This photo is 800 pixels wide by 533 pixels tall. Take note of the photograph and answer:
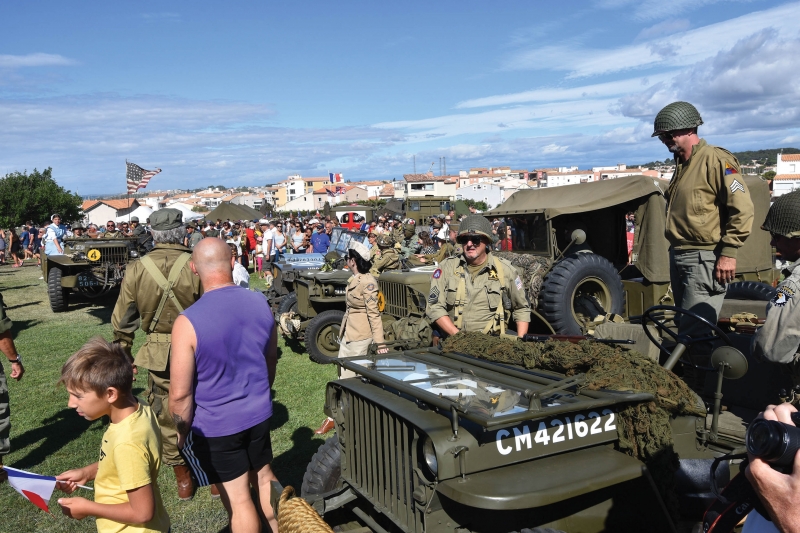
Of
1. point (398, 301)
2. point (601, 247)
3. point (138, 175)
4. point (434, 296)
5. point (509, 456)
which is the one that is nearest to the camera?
point (509, 456)

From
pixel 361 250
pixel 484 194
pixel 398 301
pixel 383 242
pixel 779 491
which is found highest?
pixel 484 194

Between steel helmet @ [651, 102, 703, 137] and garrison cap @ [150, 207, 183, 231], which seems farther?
garrison cap @ [150, 207, 183, 231]

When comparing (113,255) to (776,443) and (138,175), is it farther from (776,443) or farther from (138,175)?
(776,443)

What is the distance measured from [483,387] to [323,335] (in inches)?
219

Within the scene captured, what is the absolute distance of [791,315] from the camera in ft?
8.50

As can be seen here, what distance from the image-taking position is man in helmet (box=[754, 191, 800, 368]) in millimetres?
2602

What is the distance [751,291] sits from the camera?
227 inches

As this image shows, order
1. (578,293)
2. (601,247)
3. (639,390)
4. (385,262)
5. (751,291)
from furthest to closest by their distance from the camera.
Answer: (601,247), (385,262), (578,293), (751,291), (639,390)

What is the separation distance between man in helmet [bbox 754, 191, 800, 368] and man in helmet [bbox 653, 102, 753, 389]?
103cm

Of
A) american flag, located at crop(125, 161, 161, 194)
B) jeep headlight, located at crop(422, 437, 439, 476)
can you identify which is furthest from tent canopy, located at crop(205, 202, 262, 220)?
jeep headlight, located at crop(422, 437, 439, 476)

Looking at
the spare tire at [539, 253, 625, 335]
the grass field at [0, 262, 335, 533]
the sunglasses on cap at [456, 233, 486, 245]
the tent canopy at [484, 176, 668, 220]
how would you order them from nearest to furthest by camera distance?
1. the grass field at [0, 262, 335, 533]
2. the sunglasses on cap at [456, 233, 486, 245]
3. the spare tire at [539, 253, 625, 335]
4. the tent canopy at [484, 176, 668, 220]

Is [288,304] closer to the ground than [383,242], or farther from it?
closer to the ground

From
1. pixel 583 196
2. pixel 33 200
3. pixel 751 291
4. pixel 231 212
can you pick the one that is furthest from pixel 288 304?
pixel 33 200

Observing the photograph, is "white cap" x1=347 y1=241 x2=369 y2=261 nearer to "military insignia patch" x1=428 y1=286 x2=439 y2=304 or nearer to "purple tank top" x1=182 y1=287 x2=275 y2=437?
"military insignia patch" x1=428 y1=286 x2=439 y2=304
